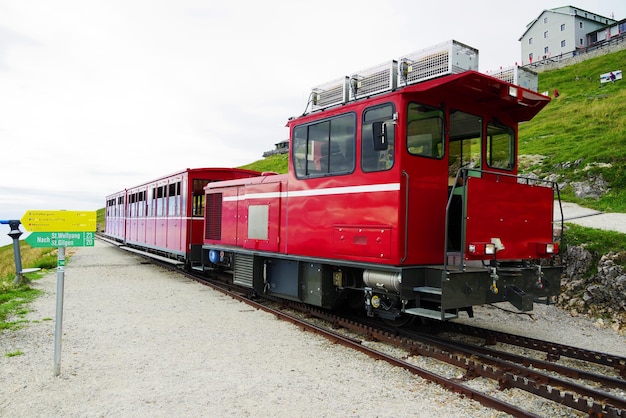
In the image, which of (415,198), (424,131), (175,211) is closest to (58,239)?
(415,198)

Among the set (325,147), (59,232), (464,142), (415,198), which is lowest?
(59,232)

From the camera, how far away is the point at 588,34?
58594 millimetres

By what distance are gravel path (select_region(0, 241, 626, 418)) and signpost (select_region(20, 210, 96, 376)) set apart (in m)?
0.67

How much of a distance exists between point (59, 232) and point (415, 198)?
431 centimetres

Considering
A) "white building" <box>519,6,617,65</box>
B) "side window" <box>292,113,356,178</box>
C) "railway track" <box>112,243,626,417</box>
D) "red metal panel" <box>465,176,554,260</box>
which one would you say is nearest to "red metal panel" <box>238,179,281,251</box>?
"side window" <box>292,113,356,178</box>

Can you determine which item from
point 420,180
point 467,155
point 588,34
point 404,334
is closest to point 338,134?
point 420,180

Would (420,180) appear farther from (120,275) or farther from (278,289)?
(120,275)

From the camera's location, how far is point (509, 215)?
5844 millimetres

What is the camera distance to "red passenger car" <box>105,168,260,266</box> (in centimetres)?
1298

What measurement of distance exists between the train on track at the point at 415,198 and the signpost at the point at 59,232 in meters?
3.29

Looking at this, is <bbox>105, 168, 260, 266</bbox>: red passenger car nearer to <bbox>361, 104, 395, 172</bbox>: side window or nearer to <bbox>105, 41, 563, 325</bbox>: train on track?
<bbox>105, 41, 563, 325</bbox>: train on track

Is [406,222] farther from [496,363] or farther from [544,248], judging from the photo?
[544,248]

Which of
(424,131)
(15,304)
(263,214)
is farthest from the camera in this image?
(15,304)

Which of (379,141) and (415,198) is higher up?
(379,141)
